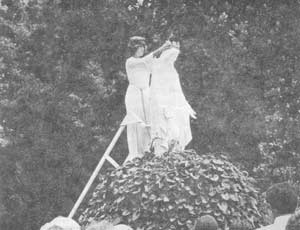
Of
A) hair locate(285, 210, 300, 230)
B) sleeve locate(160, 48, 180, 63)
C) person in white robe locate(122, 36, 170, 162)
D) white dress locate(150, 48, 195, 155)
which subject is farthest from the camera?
person in white robe locate(122, 36, 170, 162)

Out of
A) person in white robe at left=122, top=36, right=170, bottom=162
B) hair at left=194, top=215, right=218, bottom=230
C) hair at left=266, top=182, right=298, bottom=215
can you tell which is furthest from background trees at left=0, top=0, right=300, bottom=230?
hair at left=194, top=215, right=218, bottom=230

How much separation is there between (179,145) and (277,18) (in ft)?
28.2

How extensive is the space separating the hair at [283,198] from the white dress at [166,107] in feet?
15.8

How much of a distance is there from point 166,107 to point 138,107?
0.53 metres

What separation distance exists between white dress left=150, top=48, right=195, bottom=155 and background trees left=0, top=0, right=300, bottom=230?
6.56 meters

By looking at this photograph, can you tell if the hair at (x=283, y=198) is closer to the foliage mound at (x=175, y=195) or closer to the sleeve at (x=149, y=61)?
the foliage mound at (x=175, y=195)

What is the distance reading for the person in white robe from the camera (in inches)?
443

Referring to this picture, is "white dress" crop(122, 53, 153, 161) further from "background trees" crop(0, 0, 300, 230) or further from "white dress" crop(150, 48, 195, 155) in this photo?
"background trees" crop(0, 0, 300, 230)

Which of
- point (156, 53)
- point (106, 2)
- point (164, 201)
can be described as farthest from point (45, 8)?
point (164, 201)

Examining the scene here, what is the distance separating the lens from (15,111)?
1838 cm

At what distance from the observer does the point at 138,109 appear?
11297mm

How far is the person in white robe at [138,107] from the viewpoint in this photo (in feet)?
36.9

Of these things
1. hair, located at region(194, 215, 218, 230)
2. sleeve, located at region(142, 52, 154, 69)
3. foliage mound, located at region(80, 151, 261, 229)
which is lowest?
foliage mound, located at region(80, 151, 261, 229)

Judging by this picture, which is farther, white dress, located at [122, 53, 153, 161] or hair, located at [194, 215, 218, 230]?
white dress, located at [122, 53, 153, 161]
